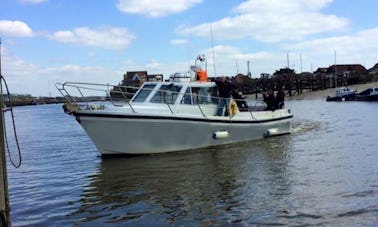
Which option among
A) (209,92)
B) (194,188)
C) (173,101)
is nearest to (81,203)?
(194,188)

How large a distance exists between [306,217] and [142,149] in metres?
8.85

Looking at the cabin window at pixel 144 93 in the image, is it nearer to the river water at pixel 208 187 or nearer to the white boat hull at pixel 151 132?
the white boat hull at pixel 151 132

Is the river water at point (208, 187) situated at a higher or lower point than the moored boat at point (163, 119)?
lower

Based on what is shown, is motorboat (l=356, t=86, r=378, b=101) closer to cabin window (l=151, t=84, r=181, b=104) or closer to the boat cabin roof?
the boat cabin roof

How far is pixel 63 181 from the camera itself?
43.6 ft

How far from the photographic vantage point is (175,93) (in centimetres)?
1792

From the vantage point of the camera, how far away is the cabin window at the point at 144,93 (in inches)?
709

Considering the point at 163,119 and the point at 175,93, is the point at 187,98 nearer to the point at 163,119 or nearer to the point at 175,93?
the point at 175,93

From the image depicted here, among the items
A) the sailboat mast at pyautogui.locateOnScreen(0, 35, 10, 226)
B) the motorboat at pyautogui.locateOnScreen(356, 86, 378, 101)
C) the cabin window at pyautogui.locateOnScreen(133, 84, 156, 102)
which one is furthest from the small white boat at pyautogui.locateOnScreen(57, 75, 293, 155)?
the motorboat at pyautogui.locateOnScreen(356, 86, 378, 101)

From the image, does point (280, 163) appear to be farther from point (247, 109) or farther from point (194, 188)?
point (247, 109)

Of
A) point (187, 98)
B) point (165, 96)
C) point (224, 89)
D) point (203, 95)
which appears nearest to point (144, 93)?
point (165, 96)

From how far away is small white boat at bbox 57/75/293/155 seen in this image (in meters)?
15.7

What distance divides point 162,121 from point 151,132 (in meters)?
0.53

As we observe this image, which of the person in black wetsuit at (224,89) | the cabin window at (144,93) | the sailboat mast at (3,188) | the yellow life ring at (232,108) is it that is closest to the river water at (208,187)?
the yellow life ring at (232,108)
